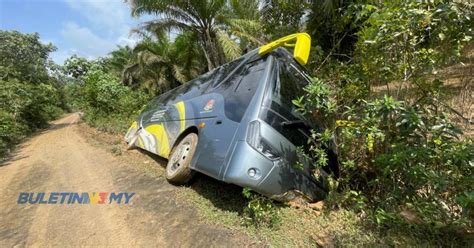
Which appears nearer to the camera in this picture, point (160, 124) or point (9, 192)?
point (9, 192)

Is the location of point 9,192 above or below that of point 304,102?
below

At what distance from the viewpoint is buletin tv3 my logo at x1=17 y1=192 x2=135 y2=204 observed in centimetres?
402

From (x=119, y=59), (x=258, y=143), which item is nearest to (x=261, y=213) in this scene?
(x=258, y=143)

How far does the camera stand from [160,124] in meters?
5.69

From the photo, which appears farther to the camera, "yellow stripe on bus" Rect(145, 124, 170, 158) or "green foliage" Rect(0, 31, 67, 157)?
"green foliage" Rect(0, 31, 67, 157)

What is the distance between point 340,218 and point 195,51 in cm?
1288

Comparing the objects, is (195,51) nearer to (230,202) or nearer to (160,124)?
(160,124)

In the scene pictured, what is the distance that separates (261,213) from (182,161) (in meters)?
1.65

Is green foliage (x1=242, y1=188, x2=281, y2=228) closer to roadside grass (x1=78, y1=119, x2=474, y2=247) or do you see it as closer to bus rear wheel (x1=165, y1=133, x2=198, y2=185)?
roadside grass (x1=78, y1=119, x2=474, y2=247)

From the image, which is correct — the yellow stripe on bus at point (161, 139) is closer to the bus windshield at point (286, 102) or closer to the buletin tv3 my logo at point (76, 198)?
the buletin tv3 my logo at point (76, 198)

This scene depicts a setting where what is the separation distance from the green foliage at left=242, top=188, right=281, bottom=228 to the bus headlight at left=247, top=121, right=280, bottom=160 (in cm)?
47

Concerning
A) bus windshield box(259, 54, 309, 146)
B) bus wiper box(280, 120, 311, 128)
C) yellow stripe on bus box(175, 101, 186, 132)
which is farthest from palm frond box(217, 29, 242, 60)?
bus wiper box(280, 120, 311, 128)

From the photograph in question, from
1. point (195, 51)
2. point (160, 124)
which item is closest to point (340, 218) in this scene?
point (160, 124)

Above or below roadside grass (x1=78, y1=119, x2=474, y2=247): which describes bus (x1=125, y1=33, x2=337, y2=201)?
above
